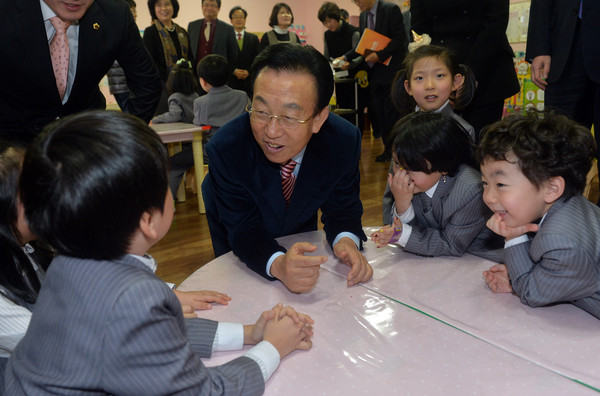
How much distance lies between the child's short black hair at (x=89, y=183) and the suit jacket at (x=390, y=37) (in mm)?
4205

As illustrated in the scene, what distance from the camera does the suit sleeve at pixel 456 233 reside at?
1.33 metres

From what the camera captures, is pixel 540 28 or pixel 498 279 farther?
pixel 540 28

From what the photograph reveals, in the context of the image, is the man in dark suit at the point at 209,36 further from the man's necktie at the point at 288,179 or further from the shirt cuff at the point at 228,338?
the shirt cuff at the point at 228,338

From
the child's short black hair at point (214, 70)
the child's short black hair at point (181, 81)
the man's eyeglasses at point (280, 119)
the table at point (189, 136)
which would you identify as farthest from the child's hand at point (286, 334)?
the child's short black hair at point (181, 81)

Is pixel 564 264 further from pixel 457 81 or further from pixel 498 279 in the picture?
pixel 457 81

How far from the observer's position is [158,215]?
2.52ft

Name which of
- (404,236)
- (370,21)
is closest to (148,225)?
(404,236)

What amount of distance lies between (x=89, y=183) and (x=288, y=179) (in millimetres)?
941

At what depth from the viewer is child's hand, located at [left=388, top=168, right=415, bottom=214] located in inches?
61.5

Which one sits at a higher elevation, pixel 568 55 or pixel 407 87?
pixel 568 55

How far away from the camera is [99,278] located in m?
0.67

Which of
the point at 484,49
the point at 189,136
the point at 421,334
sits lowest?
the point at 189,136

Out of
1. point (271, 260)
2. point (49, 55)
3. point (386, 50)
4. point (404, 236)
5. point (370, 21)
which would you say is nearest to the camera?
point (271, 260)

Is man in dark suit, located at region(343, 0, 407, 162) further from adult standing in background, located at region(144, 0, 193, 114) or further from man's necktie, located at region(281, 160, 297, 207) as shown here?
man's necktie, located at region(281, 160, 297, 207)
